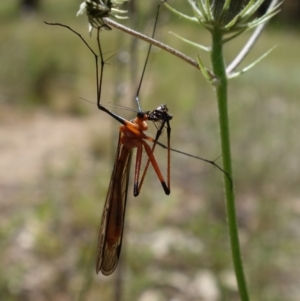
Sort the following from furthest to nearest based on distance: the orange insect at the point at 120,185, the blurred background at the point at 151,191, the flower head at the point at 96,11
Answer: the blurred background at the point at 151,191
the orange insect at the point at 120,185
the flower head at the point at 96,11

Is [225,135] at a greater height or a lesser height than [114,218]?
greater

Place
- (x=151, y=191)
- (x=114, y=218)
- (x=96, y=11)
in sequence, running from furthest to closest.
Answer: (x=151, y=191), (x=114, y=218), (x=96, y=11)

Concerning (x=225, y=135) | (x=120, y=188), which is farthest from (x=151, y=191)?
(x=225, y=135)

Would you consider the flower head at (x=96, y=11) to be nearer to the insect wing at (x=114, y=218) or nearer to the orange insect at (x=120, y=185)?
the orange insect at (x=120, y=185)

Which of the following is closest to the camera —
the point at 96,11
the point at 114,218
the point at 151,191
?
the point at 96,11

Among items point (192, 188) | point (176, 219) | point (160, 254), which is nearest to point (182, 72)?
point (192, 188)

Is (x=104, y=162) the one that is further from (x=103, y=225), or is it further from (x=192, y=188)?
(x=103, y=225)

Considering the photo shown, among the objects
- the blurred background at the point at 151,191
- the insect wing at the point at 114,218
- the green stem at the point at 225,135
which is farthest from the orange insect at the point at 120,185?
the green stem at the point at 225,135

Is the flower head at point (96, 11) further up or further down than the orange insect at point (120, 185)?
further up

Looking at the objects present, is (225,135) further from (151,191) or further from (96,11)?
(151,191)
